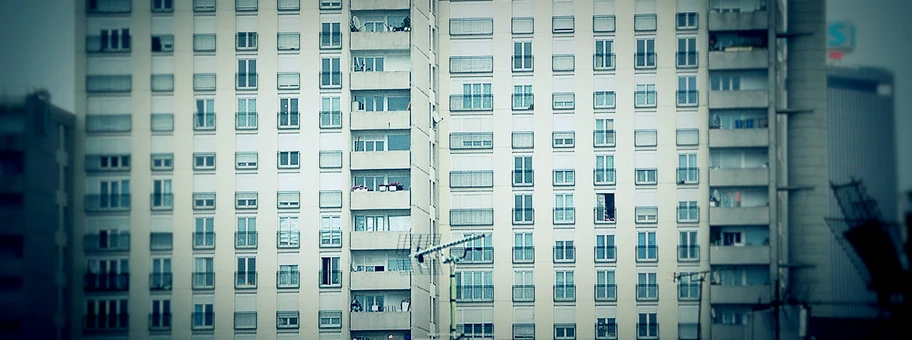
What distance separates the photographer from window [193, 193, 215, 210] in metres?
98.2

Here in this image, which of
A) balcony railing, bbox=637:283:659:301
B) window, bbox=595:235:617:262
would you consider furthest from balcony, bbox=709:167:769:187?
balcony railing, bbox=637:283:659:301

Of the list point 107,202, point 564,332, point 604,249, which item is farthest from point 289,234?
point 604,249

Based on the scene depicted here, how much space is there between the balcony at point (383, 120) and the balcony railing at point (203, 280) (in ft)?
42.3

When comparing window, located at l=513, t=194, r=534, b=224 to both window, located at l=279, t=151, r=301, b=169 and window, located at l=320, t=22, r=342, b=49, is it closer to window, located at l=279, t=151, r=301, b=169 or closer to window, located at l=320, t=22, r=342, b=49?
window, located at l=279, t=151, r=301, b=169

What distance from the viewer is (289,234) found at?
97250 millimetres

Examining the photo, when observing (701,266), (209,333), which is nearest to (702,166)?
(701,266)

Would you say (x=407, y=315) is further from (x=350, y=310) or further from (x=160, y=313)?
(x=160, y=313)

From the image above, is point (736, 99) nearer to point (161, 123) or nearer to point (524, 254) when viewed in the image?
point (524, 254)

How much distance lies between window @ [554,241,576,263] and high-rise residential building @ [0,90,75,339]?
30.5 meters

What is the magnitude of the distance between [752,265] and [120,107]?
4095cm

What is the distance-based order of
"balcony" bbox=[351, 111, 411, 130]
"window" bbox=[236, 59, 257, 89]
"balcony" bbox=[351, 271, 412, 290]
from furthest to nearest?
"window" bbox=[236, 59, 257, 89], "balcony" bbox=[351, 111, 411, 130], "balcony" bbox=[351, 271, 412, 290]

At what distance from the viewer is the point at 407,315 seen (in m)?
93.7

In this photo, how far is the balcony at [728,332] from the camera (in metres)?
97.0

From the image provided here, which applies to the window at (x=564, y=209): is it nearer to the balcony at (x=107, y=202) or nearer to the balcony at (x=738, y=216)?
the balcony at (x=738, y=216)
